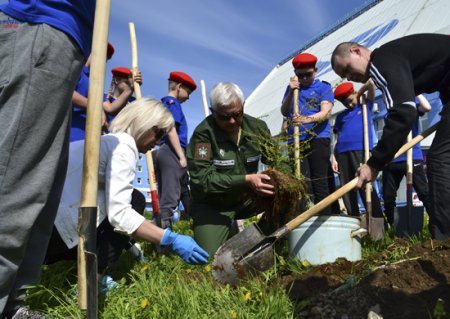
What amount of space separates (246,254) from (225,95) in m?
1.39

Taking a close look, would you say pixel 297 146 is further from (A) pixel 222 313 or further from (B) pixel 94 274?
(B) pixel 94 274

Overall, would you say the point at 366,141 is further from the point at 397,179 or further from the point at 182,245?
the point at 182,245

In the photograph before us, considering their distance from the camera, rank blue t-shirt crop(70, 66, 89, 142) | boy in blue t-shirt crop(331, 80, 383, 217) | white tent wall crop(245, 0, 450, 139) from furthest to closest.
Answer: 1. white tent wall crop(245, 0, 450, 139)
2. boy in blue t-shirt crop(331, 80, 383, 217)
3. blue t-shirt crop(70, 66, 89, 142)

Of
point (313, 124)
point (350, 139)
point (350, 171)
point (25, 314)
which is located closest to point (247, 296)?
point (25, 314)

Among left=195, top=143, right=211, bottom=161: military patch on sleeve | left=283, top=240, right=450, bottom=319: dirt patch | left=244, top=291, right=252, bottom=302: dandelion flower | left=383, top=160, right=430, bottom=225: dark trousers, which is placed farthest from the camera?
left=383, top=160, right=430, bottom=225: dark trousers

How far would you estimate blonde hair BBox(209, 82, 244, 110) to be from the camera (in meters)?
3.57

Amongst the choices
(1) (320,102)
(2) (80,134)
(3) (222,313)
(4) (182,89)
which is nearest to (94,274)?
(3) (222,313)

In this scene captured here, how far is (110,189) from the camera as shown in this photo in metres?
2.26

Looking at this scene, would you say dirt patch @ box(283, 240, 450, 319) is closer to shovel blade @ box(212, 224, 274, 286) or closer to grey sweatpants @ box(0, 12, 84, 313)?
shovel blade @ box(212, 224, 274, 286)

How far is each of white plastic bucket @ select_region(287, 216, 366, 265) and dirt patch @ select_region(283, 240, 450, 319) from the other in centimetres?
33

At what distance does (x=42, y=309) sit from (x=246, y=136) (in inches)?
90.9

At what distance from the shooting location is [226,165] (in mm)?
3879

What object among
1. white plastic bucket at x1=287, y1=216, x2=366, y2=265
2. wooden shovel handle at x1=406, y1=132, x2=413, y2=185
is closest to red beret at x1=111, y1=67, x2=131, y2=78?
Result: white plastic bucket at x1=287, y1=216, x2=366, y2=265

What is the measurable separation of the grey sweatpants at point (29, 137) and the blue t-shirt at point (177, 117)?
3343 mm
